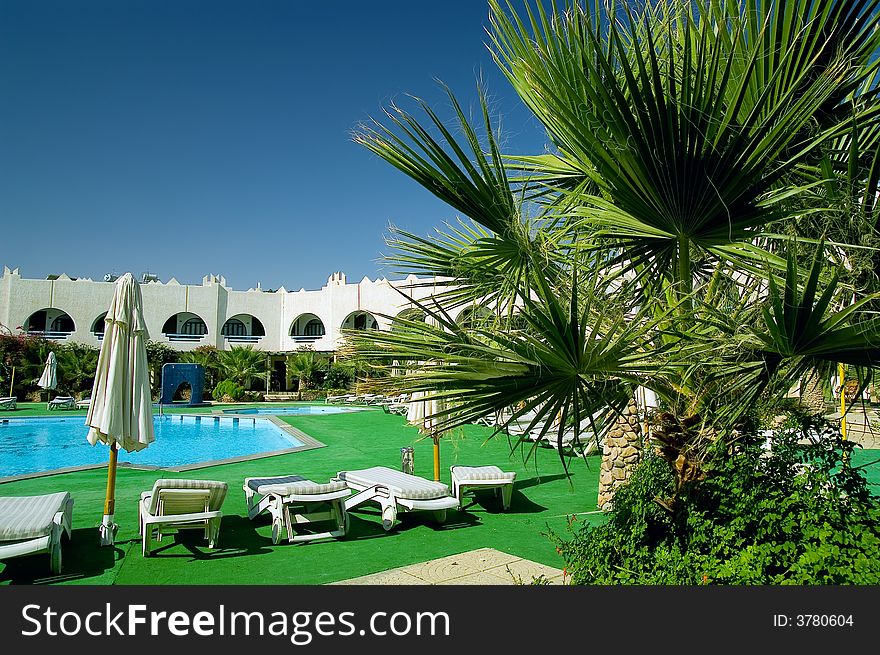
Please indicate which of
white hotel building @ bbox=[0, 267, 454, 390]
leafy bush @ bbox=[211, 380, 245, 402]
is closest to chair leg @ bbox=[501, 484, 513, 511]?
leafy bush @ bbox=[211, 380, 245, 402]

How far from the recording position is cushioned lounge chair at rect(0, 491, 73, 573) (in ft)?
15.7

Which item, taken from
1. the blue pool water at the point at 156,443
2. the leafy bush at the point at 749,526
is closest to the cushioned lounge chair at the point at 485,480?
the leafy bush at the point at 749,526

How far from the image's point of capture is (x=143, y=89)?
1103cm

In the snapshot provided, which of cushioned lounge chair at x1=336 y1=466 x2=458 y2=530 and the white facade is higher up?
the white facade

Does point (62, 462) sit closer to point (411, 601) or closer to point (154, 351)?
point (411, 601)

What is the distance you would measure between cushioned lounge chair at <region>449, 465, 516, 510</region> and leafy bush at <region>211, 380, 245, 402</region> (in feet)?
88.1

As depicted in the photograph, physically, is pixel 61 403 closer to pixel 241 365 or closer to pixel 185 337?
pixel 241 365

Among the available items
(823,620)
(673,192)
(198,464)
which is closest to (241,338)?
(198,464)

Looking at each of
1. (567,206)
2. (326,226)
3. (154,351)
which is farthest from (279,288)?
(567,206)

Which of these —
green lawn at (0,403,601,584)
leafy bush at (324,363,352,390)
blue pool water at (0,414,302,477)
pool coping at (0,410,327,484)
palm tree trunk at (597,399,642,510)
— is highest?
leafy bush at (324,363,352,390)

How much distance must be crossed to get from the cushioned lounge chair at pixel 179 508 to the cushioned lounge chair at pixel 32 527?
0.69 metres

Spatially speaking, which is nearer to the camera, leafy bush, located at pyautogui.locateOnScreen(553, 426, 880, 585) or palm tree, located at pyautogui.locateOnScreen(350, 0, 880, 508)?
palm tree, located at pyautogui.locateOnScreen(350, 0, 880, 508)

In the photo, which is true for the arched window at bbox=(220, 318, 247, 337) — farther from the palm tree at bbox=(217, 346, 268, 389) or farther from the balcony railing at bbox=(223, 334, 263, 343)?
the palm tree at bbox=(217, 346, 268, 389)

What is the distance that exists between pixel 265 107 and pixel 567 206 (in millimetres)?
9669
